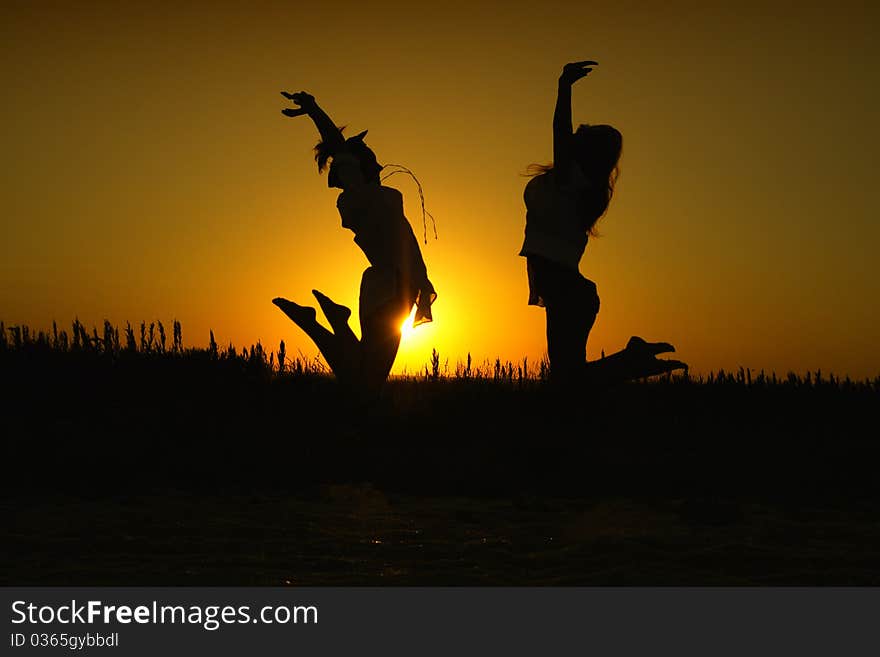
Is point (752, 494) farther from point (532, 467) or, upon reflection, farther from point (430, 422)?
point (430, 422)

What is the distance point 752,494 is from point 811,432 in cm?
240

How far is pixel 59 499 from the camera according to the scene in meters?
5.61

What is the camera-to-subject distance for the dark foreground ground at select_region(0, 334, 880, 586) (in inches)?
164

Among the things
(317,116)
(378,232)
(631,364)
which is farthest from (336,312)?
(631,364)

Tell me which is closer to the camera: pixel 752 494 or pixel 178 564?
pixel 178 564

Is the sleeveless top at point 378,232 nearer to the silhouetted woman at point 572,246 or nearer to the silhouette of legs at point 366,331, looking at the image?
the silhouette of legs at point 366,331

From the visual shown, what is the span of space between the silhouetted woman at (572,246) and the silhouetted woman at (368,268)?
1137 mm

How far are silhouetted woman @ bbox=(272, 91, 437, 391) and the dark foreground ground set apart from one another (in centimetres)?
41

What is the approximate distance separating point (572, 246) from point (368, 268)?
169cm

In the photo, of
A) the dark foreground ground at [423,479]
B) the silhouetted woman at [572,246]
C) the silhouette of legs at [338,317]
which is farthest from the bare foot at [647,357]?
the silhouette of legs at [338,317]

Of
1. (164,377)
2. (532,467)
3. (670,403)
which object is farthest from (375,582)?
(164,377)

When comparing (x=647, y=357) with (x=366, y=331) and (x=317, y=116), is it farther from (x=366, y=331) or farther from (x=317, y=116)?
(x=317, y=116)

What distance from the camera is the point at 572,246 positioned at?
756cm
